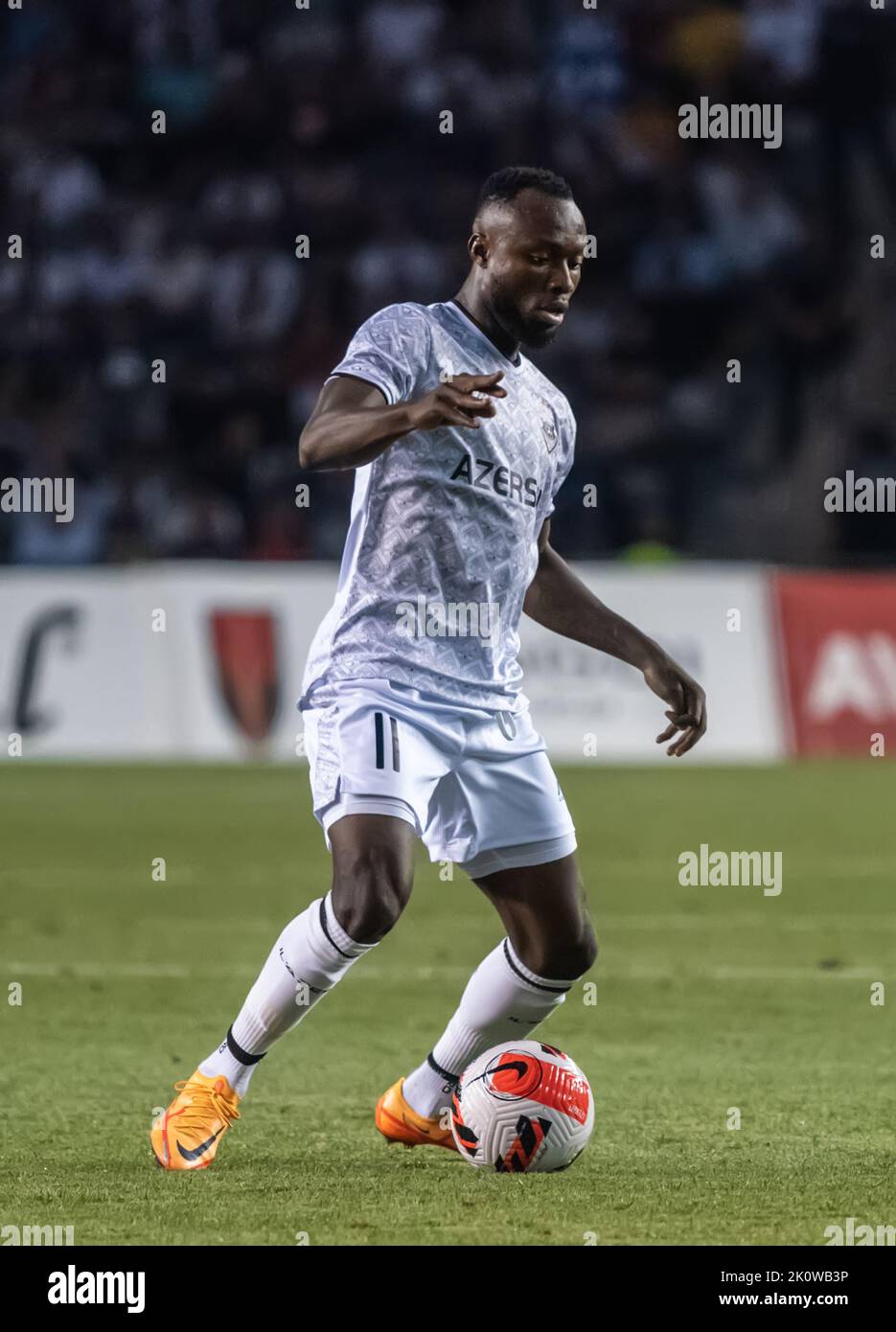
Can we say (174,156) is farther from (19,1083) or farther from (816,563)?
(19,1083)

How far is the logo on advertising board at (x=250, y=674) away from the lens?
15172mm

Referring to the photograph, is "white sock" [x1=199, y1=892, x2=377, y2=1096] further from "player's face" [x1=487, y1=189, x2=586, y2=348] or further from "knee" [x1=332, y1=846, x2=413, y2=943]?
"player's face" [x1=487, y1=189, x2=586, y2=348]

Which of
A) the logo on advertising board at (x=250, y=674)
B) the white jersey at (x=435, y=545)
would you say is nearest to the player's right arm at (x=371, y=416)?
the white jersey at (x=435, y=545)

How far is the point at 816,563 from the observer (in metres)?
17.8

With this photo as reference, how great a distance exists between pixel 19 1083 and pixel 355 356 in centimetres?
243

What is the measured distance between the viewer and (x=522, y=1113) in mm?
4973

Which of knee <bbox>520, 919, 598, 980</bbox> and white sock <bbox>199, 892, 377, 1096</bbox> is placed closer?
white sock <bbox>199, 892, 377, 1096</bbox>

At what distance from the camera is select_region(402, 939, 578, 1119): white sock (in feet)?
17.3

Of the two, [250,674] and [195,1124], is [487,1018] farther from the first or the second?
[250,674]

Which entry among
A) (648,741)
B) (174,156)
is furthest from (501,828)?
(174,156)

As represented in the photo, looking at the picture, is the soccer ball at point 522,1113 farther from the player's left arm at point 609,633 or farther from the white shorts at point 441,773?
the player's left arm at point 609,633

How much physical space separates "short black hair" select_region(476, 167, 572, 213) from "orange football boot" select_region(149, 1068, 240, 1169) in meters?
2.14

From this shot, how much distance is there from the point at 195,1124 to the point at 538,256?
6.98ft

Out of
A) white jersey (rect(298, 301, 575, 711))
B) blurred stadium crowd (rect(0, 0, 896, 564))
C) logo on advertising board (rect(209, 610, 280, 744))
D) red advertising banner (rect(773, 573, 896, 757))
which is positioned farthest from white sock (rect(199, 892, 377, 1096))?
blurred stadium crowd (rect(0, 0, 896, 564))
